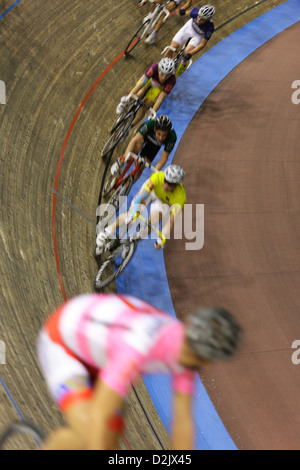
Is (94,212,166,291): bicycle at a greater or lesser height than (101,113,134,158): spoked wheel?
lesser

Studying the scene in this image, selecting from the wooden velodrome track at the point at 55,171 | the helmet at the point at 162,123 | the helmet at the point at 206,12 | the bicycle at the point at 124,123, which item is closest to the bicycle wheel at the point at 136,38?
the wooden velodrome track at the point at 55,171

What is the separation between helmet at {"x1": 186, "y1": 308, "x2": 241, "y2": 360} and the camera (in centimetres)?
159

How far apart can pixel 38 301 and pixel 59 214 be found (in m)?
1.30

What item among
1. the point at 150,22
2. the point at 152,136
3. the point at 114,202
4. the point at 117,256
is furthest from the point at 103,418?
the point at 150,22

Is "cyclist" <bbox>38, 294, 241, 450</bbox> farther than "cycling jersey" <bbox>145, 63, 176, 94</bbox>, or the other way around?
"cycling jersey" <bbox>145, 63, 176, 94</bbox>

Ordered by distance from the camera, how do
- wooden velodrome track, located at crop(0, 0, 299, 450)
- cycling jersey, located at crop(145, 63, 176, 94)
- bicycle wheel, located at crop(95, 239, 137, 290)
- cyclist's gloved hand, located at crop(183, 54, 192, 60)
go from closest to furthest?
1. wooden velodrome track, located at crop(0, 0, 299, 450)
2. bicycle wheel, located at crop(95, 239, 137, 290)
3. cycling jersey, located at crop(145, 63, 176, 94)
4. cyclist's gloved hand, located at crop(183, 54, 192, 60)

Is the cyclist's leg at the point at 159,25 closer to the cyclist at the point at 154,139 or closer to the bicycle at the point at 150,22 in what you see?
the bicycle at the point at 150,22

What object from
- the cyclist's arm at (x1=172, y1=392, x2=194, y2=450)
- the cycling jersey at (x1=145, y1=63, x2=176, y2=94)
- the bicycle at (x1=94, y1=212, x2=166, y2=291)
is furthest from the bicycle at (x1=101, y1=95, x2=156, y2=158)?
the cyclist's arm at (x1=172, y1=392, x2=194, y2=450)

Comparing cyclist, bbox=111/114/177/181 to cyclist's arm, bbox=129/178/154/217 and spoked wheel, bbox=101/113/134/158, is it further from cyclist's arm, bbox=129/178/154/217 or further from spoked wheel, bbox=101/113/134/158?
spoked wheel, bbox=101/113/134/158

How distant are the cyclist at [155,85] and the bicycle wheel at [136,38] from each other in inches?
77.4

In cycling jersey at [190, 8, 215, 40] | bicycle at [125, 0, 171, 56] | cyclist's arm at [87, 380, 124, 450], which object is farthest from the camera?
bicycle at [125, 0, 171, 56]

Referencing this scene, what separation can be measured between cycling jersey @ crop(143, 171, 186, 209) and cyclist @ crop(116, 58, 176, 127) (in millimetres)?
1691

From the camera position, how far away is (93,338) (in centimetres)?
189
